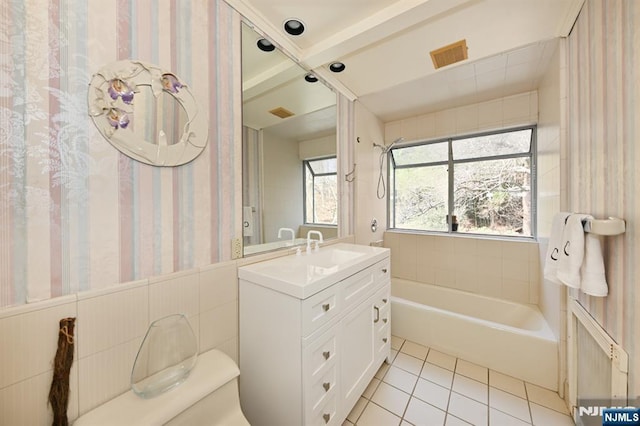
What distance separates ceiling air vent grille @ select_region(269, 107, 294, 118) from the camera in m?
1.75

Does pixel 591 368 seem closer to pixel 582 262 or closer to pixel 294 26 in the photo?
pixel 582 262

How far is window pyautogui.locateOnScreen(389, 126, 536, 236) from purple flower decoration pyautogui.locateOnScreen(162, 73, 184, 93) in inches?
113

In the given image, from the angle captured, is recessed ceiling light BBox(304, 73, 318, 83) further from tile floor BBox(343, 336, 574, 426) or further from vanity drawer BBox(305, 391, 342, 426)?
tile floor BBox(343, 336, 574, 426)

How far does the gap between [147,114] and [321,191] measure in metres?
1.40

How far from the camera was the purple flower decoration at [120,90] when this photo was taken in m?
0.94

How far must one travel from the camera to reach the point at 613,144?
1.05 metres

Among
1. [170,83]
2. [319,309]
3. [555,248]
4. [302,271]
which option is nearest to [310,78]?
[170,83]

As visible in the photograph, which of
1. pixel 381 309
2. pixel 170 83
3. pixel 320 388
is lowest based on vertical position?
pixel 320 388

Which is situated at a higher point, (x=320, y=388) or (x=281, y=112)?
(x=281, y=112)

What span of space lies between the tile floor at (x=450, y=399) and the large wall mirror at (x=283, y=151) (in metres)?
1.24

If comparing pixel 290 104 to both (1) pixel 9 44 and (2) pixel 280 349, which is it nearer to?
(1) pixel 9 44

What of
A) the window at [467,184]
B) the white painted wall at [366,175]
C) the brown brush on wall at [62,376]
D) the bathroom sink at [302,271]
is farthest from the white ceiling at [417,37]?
the brown brush on wall at [62,376]

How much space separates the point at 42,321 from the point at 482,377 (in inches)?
102

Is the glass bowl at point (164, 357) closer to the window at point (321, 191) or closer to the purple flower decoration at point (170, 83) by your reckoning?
the purple flower decoration at point (170, 83)
